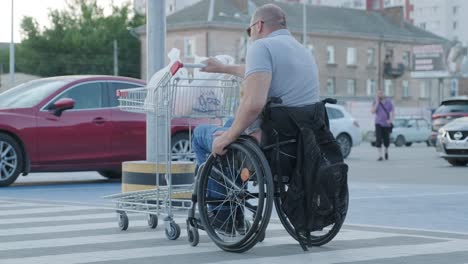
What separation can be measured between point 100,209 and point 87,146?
4.80 m

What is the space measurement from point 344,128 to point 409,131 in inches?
1109

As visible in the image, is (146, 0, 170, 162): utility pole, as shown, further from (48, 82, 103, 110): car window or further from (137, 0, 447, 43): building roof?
(137, 0, 447, 43): building roof

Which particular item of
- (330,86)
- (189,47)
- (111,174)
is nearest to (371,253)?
(111,174)

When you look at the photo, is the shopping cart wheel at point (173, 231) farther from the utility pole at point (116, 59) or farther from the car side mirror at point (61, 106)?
the utility pole at point (116, 59)

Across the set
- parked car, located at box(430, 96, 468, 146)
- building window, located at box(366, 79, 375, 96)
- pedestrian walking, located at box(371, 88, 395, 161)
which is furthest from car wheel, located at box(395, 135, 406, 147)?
building window, located at box(366, 79, 375, 96)

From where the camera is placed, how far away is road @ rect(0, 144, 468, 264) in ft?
24.9

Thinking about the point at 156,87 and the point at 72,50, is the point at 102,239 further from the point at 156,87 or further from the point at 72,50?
the point at 72,50

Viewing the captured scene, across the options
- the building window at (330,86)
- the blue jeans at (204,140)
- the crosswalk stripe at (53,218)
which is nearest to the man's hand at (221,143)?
the blue jeans at (204,140)

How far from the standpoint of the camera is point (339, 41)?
92.3m

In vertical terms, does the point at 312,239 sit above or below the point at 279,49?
below

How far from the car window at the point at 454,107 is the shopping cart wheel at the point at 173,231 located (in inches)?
926

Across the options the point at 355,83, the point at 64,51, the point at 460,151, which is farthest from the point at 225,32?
the point at 460,151

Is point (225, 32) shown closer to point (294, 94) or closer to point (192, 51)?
point (192, 51)

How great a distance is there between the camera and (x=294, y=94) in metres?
8.02
